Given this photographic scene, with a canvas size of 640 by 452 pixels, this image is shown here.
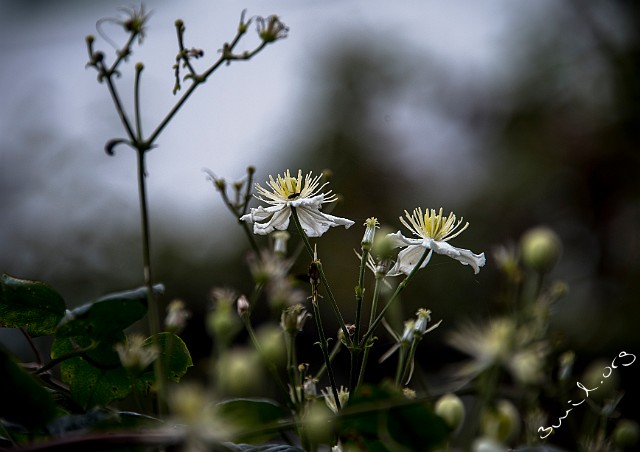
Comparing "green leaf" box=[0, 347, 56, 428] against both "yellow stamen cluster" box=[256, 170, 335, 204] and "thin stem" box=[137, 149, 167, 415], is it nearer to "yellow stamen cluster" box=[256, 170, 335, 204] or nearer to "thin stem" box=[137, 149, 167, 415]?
"thin stem" box=[137, 149, 167, 415]

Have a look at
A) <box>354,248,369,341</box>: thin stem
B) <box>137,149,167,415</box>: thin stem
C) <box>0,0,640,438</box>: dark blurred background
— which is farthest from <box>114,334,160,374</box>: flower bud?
<box>0,0,640,438</box>: dark blurred background

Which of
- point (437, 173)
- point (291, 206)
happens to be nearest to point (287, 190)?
point (291, 206)

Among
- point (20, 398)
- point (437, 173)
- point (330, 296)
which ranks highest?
point (437, 173)

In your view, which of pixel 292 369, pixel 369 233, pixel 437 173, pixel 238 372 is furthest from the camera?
pixel 437 173

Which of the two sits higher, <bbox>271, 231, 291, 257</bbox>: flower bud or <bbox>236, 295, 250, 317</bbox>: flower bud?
<bbox>271, 231, 291, 257</bbox>: flower bud

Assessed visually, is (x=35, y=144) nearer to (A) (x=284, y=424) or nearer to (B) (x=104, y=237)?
(B) (x=104, y=237)

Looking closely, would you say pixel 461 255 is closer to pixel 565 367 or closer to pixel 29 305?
pixel 565 367

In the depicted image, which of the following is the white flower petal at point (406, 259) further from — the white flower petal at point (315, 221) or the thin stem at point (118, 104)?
the thin stem at point (118, 104)

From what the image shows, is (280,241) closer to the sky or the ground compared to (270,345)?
closer to the sky

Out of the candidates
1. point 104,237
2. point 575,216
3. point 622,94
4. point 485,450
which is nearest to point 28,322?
point 485,450
